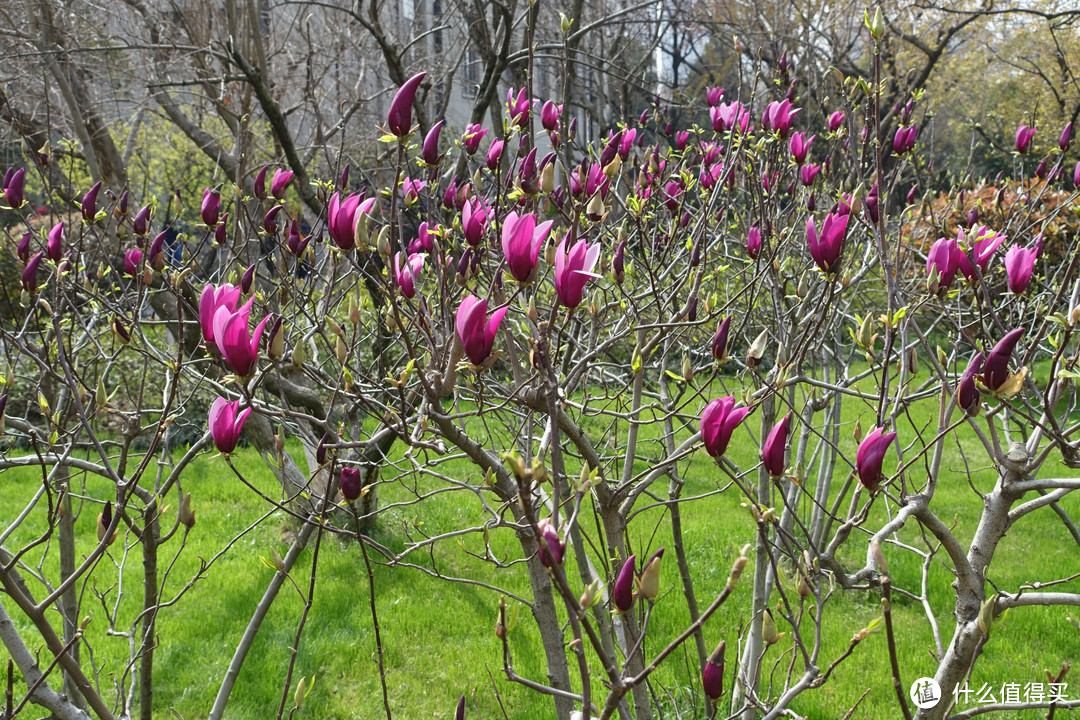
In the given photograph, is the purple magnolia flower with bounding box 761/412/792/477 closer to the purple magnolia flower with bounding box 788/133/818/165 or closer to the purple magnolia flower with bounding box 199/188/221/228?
the purple magnolia flower with bounding box 788/133/818/165

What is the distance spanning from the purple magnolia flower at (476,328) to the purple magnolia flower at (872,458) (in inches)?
20.7

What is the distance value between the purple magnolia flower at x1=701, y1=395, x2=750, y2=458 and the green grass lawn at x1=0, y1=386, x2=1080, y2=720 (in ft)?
4.92

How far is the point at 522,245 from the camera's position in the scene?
1.06 m

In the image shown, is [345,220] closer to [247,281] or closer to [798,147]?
[247,281]

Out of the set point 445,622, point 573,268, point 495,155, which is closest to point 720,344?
point 573,268

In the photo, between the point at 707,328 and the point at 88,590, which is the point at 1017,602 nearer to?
the point at 707,328

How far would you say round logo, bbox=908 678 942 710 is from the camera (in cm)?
141

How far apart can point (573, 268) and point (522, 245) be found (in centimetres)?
8

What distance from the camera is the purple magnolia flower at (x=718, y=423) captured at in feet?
3.44

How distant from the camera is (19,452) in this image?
20.2 feet

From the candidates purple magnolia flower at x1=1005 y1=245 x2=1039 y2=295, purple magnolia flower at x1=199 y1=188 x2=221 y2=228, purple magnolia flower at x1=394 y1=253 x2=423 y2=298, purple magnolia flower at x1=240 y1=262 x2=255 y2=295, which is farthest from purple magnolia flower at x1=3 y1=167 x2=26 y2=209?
purple magnolia flower at x1=1005 y1=245 x2=1039 y2=295

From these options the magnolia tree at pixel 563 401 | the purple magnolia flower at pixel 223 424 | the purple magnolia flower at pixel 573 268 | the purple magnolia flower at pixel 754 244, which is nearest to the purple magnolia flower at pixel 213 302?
the magnolia tree at pixel 563 401

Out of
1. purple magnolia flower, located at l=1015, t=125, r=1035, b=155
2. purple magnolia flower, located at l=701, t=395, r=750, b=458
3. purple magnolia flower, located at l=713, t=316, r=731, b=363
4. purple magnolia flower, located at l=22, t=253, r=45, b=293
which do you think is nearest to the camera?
purple magnolia flower, located at l=701, t=395, r=750, b=458

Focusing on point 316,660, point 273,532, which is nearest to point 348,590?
point 316,660
